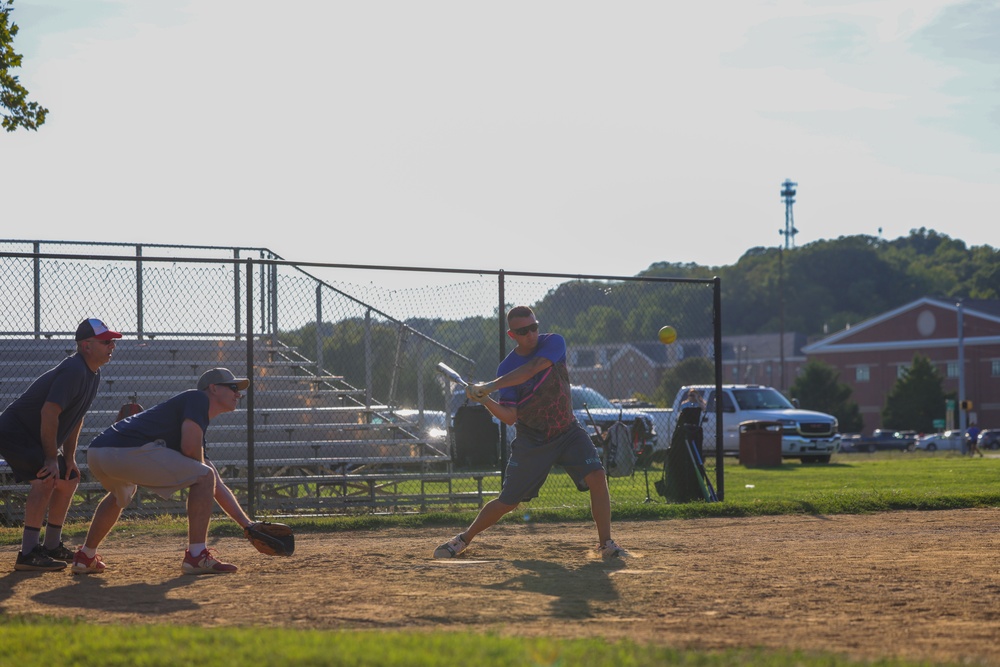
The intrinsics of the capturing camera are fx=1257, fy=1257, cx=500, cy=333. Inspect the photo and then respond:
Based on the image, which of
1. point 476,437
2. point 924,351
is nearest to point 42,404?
point 476,437

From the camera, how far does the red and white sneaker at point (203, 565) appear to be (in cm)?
824

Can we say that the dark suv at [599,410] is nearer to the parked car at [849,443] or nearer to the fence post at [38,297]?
the fence post at [38,297]

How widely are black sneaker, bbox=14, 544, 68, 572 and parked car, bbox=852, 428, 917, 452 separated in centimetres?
6151

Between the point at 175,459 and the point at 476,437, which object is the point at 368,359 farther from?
the point at 175,459

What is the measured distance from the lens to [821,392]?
73375mm

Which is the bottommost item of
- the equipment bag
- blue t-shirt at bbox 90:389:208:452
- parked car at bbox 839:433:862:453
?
parked car at bbox 839:433:862:453

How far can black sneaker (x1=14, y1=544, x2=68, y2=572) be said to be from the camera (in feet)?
28.0

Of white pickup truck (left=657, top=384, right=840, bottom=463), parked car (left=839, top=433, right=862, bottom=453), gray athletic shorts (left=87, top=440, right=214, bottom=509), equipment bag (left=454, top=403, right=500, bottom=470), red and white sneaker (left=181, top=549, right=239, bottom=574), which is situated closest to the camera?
gray athletic shorts (left=87, top=440, right=214, bottom=509)

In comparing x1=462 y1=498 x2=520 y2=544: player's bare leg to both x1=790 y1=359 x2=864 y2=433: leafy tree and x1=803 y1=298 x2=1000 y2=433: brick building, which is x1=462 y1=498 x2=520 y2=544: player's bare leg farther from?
x1=803 y1=298 x2=1000 y2=433: brick building

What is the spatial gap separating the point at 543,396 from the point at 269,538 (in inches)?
84.5

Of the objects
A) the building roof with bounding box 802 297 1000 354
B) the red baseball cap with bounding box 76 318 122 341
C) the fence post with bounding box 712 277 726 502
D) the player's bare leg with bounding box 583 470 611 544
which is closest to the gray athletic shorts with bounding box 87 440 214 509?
the red baseball cap with bounding box 76 318 122 341

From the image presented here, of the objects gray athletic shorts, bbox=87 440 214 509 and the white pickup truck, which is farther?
the white pickup truck

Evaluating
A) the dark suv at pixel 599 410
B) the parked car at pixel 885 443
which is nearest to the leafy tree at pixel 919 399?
the parked car at pixel 885 443

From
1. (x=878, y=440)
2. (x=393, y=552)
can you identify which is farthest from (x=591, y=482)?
(x=878, y=440)
